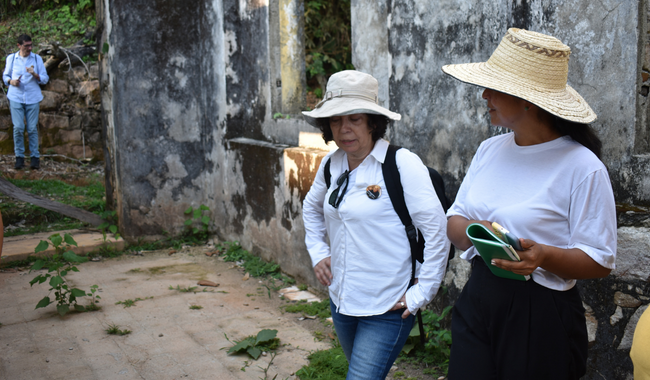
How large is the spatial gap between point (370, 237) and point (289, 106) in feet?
12.0

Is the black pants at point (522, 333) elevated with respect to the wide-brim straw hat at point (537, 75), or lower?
lower

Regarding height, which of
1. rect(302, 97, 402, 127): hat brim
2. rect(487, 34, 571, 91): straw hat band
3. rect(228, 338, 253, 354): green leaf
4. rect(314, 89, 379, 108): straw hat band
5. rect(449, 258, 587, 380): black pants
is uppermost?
rect(487, 34, 571, 91): straw hat band

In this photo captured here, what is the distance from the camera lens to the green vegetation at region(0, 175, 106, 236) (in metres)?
7.12

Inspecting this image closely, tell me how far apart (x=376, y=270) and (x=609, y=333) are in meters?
1.27

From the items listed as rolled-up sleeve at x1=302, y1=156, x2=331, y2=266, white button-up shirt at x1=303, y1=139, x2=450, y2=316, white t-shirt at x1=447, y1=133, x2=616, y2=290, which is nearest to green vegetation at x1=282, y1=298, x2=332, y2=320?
rolled-up sleeve at x1=302, y1=156, x2=331, y2=266

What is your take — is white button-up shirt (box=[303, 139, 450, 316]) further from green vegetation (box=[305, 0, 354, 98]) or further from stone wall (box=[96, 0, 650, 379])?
green vegetation (box=[305, 0, 354, 98])

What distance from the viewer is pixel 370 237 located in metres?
2.28

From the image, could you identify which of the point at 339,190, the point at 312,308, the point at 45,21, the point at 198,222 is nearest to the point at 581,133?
the point at 339,190

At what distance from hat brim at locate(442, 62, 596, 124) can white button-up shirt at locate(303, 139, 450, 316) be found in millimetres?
473

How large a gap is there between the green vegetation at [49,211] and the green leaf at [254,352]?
421cm

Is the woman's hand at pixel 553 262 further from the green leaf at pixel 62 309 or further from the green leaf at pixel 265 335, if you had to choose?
the green leaf at pixel 62 309

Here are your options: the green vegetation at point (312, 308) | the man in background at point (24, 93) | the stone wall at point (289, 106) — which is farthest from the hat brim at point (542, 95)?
the man in background at point (24, 93)

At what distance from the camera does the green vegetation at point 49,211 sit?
23.4 feet

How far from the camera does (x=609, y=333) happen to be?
2.69 metres
